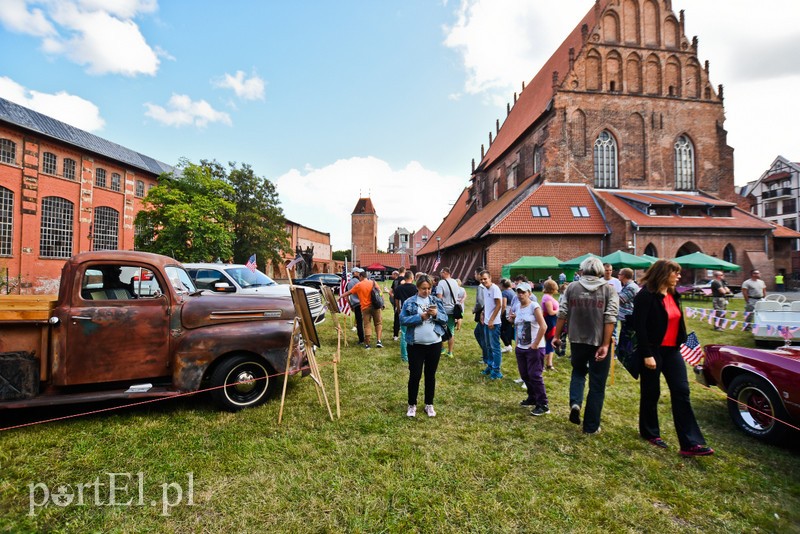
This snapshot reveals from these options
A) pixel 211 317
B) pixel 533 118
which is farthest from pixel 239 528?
pixel 533 118

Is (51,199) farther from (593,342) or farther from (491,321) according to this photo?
(593,342)

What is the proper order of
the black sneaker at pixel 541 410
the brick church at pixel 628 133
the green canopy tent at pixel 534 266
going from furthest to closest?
the brick church at pixel 628 133
the green canopy tent at pixel 534 266
the black sneaker at pixel 541 410

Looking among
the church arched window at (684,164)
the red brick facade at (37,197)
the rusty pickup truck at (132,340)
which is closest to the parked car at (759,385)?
the rusty pickup truck at (132,340)

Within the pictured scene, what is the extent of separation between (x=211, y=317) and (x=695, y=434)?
5659mm

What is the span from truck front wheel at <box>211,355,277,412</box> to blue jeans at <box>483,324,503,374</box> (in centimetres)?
363

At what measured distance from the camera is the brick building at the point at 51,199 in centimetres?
2552

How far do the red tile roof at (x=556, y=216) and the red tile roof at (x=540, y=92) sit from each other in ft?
21.8

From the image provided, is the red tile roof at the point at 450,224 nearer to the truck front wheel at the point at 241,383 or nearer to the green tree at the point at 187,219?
the green tree at the point at 187,219

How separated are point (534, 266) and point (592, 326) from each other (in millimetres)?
18237

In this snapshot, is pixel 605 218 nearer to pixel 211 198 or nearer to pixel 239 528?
pixel 239 528

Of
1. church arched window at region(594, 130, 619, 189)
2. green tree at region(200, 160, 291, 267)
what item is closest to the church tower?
green tree at region(200, 160, 291, 267)

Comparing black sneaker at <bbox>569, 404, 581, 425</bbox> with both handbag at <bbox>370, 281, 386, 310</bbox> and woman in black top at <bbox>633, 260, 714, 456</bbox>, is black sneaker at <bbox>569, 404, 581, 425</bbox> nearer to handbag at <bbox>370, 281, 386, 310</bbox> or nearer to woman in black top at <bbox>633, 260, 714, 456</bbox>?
woman in black top at <bbox>633, 260, 714, 456</bbox>

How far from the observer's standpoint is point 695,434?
365 centimetres

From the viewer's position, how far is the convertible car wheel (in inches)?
146
